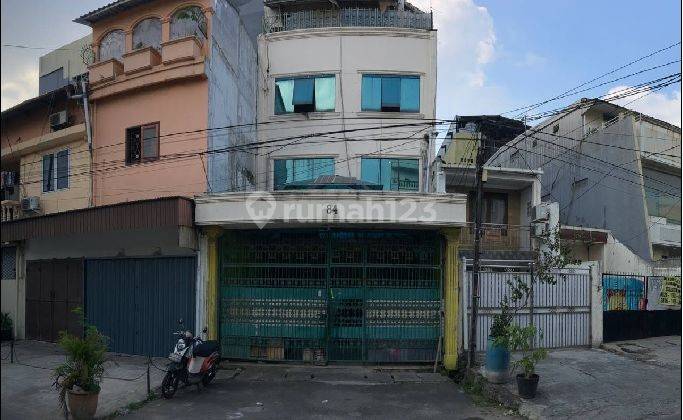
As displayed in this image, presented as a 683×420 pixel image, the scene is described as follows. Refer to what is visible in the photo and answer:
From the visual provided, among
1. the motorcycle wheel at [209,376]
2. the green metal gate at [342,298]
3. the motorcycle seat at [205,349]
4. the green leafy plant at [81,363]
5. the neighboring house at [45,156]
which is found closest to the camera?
the green leafy plant at [81,363]

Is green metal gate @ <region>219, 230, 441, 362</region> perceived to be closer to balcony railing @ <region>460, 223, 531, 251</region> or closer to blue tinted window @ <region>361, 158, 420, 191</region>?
blue tinted window @ <region>361, 158, 420, 191</region>

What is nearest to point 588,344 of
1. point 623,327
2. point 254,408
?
point 623,327

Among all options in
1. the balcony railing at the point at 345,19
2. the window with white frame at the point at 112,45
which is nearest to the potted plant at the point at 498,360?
the balcony railing at the point at 345,19

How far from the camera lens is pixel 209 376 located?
1002cm

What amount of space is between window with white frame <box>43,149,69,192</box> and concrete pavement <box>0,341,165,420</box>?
4.90 m

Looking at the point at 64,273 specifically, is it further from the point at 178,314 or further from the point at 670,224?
the point at 670,224

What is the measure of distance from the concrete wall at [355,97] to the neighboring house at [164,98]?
2562mm

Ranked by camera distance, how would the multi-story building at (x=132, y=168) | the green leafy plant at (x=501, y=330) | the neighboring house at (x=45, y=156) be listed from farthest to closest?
the neighboring house at (x=45, y=156)
the multi-story building at (x=132, y=168)
the green leafy plant at (x=501, y=330)

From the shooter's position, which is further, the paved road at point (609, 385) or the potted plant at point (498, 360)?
the potted plant at point (498, 360)

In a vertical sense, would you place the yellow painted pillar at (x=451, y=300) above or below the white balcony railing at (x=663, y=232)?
below

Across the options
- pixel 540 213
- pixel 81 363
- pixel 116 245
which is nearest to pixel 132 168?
pixel 116 245

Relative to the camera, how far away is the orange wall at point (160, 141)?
1345cm

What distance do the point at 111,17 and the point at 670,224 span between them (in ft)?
70.3

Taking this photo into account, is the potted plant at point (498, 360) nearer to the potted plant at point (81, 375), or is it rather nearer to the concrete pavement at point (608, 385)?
the concrete pavement at point (608, 385)
